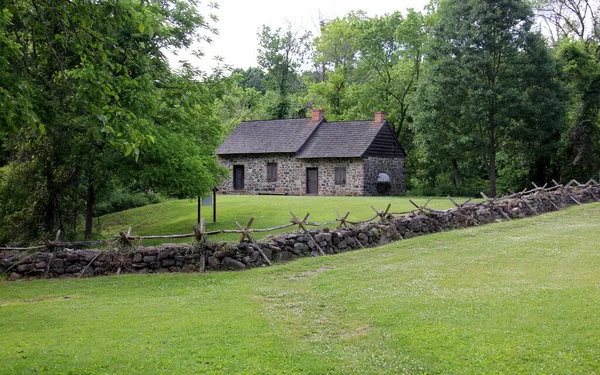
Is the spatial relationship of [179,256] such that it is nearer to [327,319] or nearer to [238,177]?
[327,319]

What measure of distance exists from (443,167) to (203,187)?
2616cm

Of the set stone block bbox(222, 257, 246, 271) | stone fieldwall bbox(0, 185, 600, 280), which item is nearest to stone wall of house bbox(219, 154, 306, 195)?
stone fieldwall bbox(0, 185, 600, 280)

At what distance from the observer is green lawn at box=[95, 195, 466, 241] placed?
75.9ft

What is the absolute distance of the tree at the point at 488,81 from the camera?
34125 mm

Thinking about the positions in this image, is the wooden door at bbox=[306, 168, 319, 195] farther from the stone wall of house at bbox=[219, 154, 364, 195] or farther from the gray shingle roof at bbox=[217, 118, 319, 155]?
the gray shingle roof at bbox=[217, 118, 319, 155]

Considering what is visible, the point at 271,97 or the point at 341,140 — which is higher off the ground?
the point at 271,97

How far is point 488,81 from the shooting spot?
117ft

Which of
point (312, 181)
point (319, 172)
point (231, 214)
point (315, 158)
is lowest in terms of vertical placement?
point (231, 214)

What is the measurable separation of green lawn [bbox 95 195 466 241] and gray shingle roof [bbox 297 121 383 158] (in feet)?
25.5

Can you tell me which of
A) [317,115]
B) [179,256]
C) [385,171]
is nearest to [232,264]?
[179,256]

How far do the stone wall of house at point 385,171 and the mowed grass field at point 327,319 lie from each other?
71.8 feet

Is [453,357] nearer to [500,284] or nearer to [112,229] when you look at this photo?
[500,284]

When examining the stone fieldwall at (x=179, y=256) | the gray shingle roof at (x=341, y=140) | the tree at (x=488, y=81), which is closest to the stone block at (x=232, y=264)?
the stone fieldwall at (x=179, y=256)

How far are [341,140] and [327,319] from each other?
29912mm
